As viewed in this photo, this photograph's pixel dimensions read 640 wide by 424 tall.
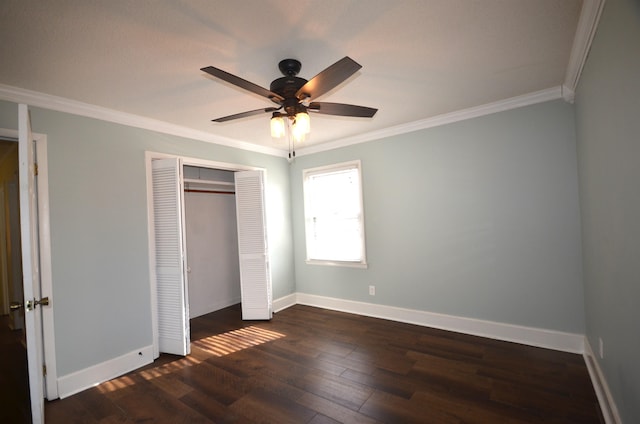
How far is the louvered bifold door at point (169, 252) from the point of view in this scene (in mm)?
3041

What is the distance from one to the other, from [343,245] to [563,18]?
3.24 meters

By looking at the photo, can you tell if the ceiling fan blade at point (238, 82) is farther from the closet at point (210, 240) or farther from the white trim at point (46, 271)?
the closet at point (210, 240)

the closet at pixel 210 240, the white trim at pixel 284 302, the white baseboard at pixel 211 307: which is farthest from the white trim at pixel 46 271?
the white trim at pixel 284 302

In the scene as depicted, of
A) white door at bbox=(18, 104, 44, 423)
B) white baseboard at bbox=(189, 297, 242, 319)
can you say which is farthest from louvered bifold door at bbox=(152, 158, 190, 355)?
white door at bbox=(18, 104, 44, 423)

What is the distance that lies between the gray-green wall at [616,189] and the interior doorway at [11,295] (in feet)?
13.2

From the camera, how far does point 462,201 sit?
3.25m

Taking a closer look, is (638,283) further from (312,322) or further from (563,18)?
(312,322)

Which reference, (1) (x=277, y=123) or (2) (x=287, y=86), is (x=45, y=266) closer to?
(1) (x=277, y=123)

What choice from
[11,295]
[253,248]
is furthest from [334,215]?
[11,295]

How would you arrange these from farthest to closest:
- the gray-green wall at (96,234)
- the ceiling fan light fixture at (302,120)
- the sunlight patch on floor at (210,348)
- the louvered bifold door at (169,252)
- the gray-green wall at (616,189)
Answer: the louvered bifold door at (169,252)
the sunlight patch on floor at (210,348)
the gray-green wall at (96,234)
the ceiling fan light fixture at (302,120)
the gray-green wall at (616,189)

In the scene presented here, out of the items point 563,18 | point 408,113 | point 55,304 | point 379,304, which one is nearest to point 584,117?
point 563,18

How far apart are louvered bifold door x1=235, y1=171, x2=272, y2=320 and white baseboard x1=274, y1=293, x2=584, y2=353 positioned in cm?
43

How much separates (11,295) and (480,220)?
20.4 ft

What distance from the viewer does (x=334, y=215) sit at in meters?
4.30
